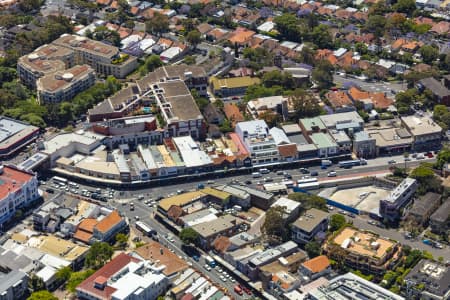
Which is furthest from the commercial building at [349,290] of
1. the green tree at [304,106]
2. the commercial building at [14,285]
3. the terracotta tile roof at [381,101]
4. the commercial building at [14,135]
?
the commercial building at [14,135]

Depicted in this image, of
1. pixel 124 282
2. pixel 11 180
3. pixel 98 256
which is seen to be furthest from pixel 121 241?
pixel 11 180

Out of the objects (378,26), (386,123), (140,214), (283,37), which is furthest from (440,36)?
(140,214)

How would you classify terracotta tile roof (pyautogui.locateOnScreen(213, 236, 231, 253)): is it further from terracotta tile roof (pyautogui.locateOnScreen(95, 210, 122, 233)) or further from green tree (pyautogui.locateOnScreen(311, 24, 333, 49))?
green tree (pyautogui.locateOnScreen(311, 24, 333, 49))

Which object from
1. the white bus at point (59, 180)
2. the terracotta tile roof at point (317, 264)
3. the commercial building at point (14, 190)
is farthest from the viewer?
the white bus at point (59, 180)

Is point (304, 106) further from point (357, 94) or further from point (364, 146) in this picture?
point (364, 146)

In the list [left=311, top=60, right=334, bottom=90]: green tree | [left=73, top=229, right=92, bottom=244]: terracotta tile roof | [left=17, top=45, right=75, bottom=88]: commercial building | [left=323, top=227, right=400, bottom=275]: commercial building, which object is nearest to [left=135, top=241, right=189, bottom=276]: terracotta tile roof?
[left=73, top=229, right=92, bottom=244]: terracotta tile roof

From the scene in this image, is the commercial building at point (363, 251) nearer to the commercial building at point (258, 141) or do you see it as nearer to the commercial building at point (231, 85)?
the commercial building at point (258, 141)

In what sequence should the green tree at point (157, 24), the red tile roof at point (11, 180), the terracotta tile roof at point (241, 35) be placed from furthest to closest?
the green tree at point (157, 24)
the terracotta tile roof at point (241, 35)
the red tile roof at point (11, 180)
